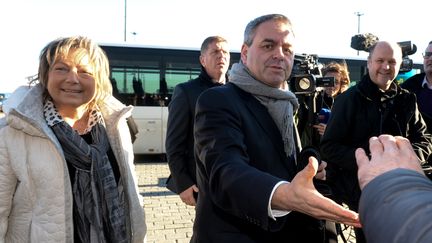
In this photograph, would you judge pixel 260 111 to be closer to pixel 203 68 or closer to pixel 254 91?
pixel 254 91

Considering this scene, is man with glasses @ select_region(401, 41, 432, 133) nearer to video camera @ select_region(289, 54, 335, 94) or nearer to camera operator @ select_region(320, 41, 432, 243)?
camera operator @ select_region(320, 41, 432, 243)

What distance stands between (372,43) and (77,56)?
11.5ft

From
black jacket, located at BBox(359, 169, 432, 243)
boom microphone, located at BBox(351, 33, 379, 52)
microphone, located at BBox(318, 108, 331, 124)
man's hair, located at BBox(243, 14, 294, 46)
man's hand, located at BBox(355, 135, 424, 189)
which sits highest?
boom microphone, located at BBox(351, 33, 379, 52)

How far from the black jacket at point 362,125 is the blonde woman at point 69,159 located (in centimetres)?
157

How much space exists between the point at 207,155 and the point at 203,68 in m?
2.03

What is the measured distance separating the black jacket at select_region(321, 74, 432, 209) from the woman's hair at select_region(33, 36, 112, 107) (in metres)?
1.77

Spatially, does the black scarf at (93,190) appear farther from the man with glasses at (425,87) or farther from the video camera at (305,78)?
the man with glasses at (425,87)

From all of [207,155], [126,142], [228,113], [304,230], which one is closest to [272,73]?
[228,113]

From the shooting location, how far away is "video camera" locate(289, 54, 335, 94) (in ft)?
8.72

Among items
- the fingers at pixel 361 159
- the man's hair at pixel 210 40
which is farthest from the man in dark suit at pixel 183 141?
the fingers at pixel 361 159

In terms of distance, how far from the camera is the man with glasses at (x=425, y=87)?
356 centimetres

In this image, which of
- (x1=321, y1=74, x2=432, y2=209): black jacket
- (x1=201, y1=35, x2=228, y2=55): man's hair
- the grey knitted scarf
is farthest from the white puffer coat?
(x1=321, y1=74, x2=432, y2=209): black jacket

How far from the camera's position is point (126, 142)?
7.77ft

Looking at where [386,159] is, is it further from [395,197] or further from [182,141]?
[182,141]
